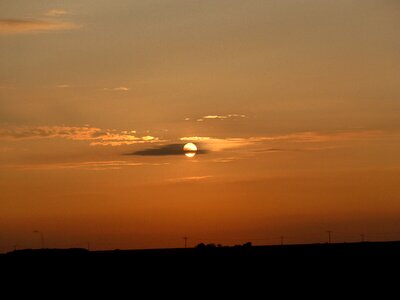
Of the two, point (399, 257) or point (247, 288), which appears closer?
point (247, 288)

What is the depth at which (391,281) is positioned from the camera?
10262 centimetres

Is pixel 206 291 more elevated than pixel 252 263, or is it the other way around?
pixel 252 263

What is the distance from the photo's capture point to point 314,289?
311ft

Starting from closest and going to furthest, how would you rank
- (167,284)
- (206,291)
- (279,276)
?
1. (206,291)
2. (167,284)
3. (279,276)

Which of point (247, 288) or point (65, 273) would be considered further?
point (65, 273)

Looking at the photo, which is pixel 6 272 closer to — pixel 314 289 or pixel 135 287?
pixel 135 287

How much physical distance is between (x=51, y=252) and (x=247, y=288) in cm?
5949

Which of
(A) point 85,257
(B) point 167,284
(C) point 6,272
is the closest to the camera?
(B) point 167,284

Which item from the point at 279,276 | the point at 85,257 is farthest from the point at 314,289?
the point at 85,257

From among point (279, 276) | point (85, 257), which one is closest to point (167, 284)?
point (279, 276)

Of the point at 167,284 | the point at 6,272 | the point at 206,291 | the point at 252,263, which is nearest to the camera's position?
the point at 206,291

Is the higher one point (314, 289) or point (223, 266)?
point (223, 266)

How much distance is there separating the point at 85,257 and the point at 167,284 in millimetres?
48372

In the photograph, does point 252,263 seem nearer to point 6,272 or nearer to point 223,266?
point 223,266
